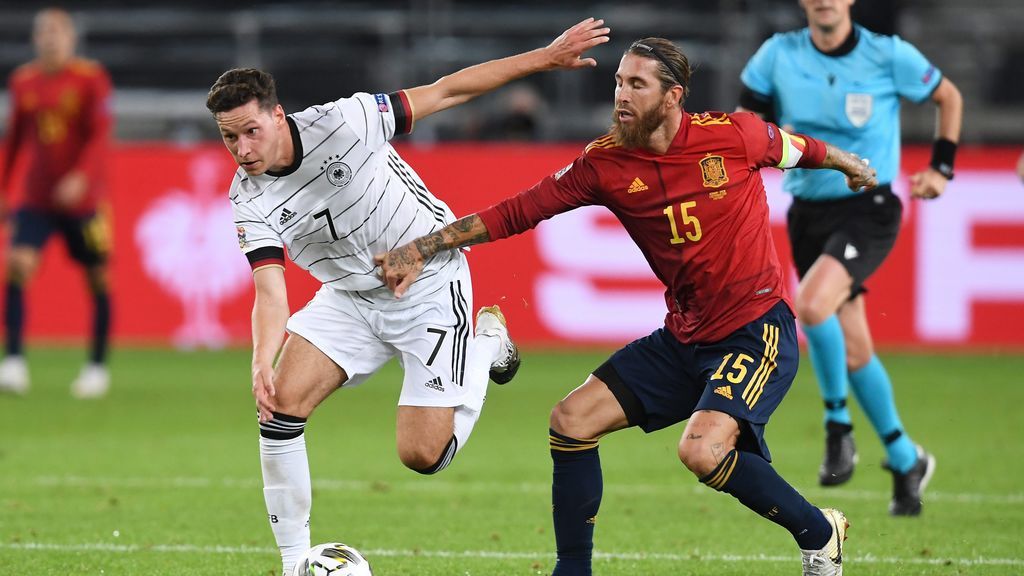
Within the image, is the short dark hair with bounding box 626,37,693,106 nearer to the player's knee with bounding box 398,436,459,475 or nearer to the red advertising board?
the player's knee with bounding box 398,436,459,475

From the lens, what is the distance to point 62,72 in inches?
497

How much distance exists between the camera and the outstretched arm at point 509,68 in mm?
5984

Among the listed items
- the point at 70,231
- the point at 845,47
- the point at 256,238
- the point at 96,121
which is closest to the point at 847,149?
the point at 845,47

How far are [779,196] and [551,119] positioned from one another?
4404mm

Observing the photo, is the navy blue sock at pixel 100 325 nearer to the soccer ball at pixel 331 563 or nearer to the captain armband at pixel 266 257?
the captain armband at pixel 266 257

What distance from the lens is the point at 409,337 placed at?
6.45 meters

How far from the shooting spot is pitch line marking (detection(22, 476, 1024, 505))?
838 centimetres

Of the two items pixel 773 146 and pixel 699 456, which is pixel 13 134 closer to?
pixel 773 146

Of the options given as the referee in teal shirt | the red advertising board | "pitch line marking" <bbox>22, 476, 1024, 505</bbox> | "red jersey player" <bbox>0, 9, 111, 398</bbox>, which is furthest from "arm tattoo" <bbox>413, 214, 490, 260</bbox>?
the red advertising board

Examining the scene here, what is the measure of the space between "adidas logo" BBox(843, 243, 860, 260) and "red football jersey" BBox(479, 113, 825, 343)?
7.16 feet

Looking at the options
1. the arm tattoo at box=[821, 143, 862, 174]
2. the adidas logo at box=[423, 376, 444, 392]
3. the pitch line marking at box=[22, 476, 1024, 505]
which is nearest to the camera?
the arm tattoo at box=[821, 143, 862, 174]

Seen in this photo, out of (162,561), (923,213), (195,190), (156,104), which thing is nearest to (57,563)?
(162,561)

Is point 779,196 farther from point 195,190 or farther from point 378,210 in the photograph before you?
point 378,210

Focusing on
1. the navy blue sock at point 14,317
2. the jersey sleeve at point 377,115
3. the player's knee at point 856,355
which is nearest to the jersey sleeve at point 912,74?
the player's knee at point 856,355
